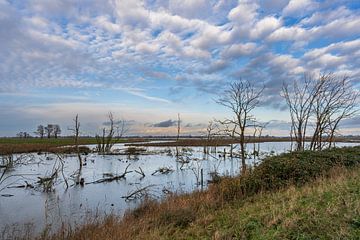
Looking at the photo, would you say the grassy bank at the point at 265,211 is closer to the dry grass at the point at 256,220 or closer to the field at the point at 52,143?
the dry grass at the point at 256,220

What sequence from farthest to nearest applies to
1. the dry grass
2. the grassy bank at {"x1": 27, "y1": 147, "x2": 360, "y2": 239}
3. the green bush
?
the green bush
the grassy bank at {"x1": 27, "y1": 147, "x2": 360, "y2": 239}
the dry grass

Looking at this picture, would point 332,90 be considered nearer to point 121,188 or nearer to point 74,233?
point 121,188

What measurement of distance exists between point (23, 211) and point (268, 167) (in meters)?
10.4

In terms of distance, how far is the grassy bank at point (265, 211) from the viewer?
5.98 m

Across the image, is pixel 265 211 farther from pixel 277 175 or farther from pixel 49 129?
pixel 49 129

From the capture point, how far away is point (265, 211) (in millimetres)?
7902

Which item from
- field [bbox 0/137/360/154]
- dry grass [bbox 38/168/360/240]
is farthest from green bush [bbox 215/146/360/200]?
field [bbox 0/137/360/154]

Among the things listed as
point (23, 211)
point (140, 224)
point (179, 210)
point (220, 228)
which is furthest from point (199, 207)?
point (23, 211)

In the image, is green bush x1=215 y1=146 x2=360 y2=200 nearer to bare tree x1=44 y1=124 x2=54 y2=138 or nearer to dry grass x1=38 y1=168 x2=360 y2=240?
dry grass x1=38 y1=168 x2=360 y2=240

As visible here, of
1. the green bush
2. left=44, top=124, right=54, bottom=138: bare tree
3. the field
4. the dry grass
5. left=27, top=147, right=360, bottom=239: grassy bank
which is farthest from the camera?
left=44, top=124, right=54, bottom=138: bare tree

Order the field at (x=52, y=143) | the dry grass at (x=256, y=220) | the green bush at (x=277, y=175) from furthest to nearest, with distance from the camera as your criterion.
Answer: the field at (x=52, y=143), the green bush at (x=277, y=175), the dry grass at (x=256, y=220)

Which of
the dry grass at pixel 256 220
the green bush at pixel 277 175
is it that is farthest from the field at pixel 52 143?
the dry grass at pixel 256 220

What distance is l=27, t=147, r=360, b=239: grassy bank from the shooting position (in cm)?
598

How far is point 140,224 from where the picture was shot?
902 centimetres
